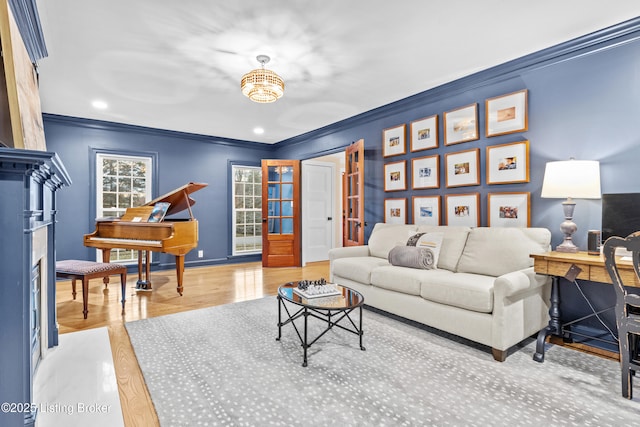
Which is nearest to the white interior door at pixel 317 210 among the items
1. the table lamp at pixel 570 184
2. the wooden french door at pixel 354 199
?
the wooden french door at pixel 354 199

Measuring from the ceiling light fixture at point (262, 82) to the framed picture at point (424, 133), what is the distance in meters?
1.89

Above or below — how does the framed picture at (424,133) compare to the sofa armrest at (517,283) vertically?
above

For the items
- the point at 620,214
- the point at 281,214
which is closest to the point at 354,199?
the point at 281,214

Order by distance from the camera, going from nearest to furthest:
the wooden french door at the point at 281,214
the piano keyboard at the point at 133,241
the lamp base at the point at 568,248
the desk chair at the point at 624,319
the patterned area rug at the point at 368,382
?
the patterned area rug at the point at 368,382, the desk chair at the point at 624,319, the lamp base at the point at 568,248, the piano keyboard at the point at 133,241, the wooden french door at the point at 281,214

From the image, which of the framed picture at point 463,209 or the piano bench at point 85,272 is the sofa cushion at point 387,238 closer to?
the framed picture at point 463,209

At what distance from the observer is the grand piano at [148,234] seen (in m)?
3.97

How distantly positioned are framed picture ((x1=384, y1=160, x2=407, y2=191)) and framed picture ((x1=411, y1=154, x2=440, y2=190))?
13 centimetres

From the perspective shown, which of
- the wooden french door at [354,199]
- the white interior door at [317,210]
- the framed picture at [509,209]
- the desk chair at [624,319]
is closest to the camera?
the desk chair at [624,319]

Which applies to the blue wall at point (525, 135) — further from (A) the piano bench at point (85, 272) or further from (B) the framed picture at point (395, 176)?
(A) the piano bench at point (85, 272)

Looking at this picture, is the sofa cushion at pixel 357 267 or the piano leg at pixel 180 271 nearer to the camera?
the sofa cushion at pixel 357 267

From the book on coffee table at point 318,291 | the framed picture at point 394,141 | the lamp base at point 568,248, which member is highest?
the framed picture at point 394,141

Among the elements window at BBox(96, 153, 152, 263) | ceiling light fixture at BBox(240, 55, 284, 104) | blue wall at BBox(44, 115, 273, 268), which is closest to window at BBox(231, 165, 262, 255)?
blue wall at BBox(44, 115, 273, 268)

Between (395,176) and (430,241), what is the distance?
134 centimetres

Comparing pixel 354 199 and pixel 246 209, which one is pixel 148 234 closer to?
pixel 246 209
